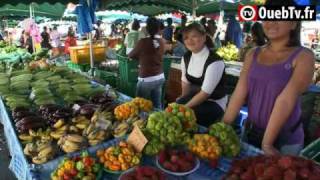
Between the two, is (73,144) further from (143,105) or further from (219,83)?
(219,83)

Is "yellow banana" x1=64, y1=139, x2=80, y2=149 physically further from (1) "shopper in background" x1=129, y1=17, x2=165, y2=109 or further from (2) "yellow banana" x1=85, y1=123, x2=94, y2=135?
(1) "shopper in background" x1=129, y1=17, x2=165, y2=109

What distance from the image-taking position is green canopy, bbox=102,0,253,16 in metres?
7.47

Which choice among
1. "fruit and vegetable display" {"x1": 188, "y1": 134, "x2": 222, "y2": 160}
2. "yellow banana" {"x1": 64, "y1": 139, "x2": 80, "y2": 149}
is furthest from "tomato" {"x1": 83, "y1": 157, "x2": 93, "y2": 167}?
"fruit and vegetable display" {"x1": 188, "y1": 134, "x2": 222, "y2": 160}

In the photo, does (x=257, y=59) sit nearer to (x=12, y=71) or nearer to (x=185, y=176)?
(x=185, y=176)

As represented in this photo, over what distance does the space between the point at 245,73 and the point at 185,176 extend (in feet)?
2.61

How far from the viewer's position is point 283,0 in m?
1.96

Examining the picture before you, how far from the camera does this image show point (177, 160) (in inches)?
74.5

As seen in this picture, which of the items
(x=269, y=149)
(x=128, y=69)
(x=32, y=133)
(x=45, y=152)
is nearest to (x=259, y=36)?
(x=128, y=69)

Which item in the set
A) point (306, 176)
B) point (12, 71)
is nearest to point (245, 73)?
point (306, 176)

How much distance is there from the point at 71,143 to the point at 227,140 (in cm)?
109

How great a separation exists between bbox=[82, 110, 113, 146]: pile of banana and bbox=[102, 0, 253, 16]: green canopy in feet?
13.7

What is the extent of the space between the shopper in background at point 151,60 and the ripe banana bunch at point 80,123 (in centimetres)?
179

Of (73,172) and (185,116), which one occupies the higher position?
(185,116)

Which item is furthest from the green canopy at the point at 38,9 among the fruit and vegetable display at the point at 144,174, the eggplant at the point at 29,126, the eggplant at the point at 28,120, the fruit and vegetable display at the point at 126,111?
the fruit and vegetable display at the point at 144,174
